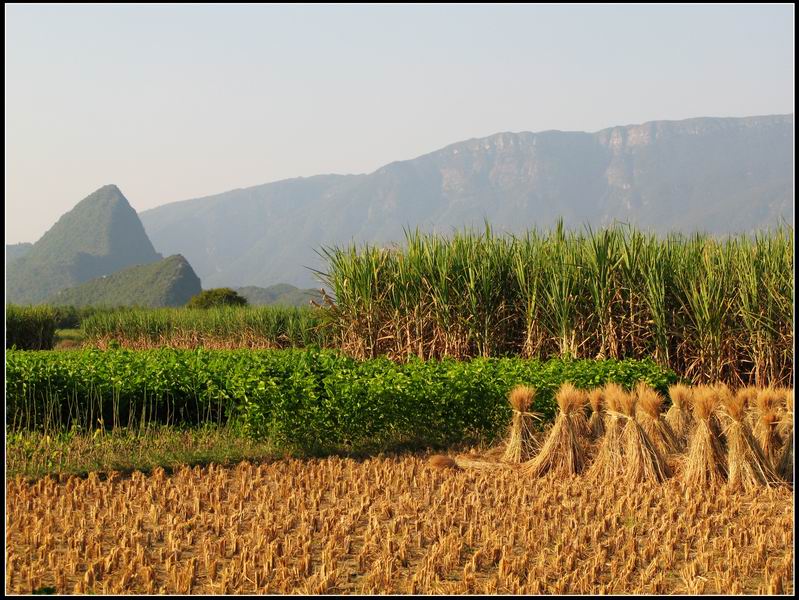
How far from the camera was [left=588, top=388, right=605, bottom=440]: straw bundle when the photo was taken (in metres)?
7.98

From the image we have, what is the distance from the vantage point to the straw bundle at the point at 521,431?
314 inches

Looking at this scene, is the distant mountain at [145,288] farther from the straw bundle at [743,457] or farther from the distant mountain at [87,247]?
the straw bundle at [743,457]

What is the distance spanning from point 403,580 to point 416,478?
250cm

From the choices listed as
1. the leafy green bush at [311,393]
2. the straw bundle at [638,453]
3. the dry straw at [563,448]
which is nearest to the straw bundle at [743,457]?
the straw bundle at [638,453]

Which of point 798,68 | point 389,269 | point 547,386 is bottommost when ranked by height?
point 547,386

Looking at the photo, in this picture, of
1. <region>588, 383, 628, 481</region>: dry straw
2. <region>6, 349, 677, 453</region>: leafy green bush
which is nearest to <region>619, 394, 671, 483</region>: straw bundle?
<region>588, 383, 628, 481</region>: dry straw

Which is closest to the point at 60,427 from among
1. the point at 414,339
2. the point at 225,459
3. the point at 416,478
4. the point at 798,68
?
the point at 225,459

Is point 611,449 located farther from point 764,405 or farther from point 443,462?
point 443,462

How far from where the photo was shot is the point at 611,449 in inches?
299

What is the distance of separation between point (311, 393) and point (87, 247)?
13953 cm

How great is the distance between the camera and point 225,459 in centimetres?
821

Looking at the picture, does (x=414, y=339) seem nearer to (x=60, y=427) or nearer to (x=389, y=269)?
(x=389, y=269)

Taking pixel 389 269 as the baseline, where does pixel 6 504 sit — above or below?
below

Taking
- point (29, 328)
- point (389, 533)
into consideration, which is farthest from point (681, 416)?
point (29, 328)
